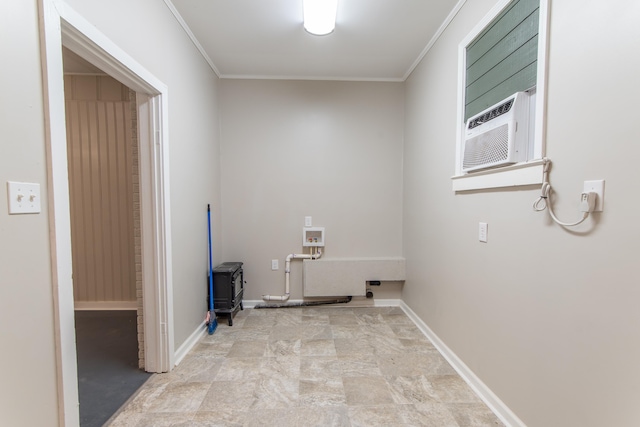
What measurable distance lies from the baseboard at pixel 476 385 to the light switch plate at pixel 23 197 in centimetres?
233

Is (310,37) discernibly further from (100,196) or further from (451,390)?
(451,390)

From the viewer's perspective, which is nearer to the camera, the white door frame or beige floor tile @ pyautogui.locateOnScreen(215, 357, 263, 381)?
the white door frame

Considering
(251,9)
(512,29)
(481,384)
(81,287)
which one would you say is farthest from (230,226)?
(512,29)

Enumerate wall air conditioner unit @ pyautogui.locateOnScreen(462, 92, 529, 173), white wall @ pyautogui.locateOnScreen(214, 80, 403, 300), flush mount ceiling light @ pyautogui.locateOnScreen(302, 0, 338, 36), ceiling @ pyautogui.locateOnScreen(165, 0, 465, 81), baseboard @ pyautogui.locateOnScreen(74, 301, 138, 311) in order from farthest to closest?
white wall @ pyautogui.locateOnScreen(214, 80, 403, 300) < baseboard @ pyautogui.locateOnScreen(74, 301, 138, 311) < ceiling @ pyautogui.locateOnScreen(165, 0, 465, 81) < flush mount ceiling light @ pyautogui.locateOnScreen(302, 0, 338, 36) < wall air conditioner unit @ pyautogui.locateOnScreen(462, 92, 529, 173)

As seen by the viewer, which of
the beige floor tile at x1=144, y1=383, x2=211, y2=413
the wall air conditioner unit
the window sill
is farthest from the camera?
the beige floor tile at x1=144, y1=383, x2=211, y2=413

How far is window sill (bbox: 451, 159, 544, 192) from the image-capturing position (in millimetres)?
1279

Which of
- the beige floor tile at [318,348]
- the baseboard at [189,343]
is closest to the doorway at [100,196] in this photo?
the baseboard at [189,343]

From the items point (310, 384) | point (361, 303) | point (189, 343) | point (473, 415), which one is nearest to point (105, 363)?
point (189, 343)

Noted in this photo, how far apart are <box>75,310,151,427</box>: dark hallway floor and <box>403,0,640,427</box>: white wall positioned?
2226 millimetres

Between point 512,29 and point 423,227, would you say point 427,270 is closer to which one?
point 423,227

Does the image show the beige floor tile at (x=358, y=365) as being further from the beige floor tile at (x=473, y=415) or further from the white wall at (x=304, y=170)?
the white wall at (x=304, y=170)

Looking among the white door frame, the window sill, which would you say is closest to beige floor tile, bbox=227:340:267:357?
the white door frame

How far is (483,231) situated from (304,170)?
197 cm

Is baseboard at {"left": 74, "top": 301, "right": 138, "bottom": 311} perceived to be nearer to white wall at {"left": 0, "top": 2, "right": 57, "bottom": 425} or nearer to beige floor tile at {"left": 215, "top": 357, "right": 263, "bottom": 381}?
beige floor tile at {"left": 215, "top": 357, "right": 263, "bottom": 381}
